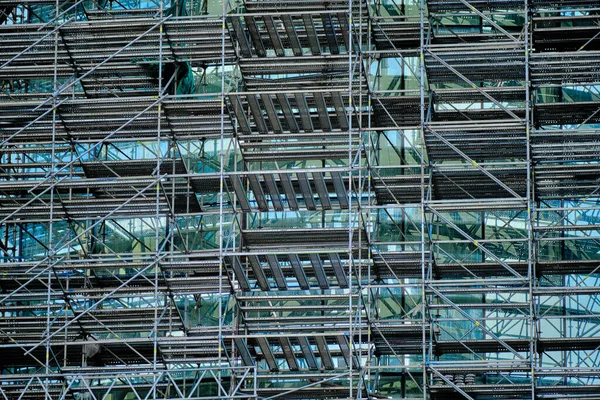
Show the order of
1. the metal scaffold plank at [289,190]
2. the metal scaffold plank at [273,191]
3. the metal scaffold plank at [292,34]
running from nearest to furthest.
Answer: the metal scaffold plank at [289,190]
the metal scaffold plank at [273,191]
the metal scaffold plank at [292,34]

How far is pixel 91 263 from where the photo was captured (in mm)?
36594

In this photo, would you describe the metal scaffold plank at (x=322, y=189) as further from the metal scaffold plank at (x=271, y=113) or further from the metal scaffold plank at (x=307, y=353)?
A: the metal scaffold plank at (x=307, y=353)

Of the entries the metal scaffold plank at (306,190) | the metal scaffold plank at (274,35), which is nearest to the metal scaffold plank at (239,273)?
the metal scaffold plank at (306,190)

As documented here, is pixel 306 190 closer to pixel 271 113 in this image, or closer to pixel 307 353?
pixel 271 113

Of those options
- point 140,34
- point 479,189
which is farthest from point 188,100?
point 479,189

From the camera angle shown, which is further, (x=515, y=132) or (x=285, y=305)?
(x=285, y=305)

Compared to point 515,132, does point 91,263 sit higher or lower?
lower

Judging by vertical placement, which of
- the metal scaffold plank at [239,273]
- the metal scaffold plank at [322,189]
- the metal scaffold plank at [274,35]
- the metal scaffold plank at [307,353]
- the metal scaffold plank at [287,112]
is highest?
the metal scaffold plank at [274,35]

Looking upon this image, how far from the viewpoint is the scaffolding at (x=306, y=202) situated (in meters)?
35.0

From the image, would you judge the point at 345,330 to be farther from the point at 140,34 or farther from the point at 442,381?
the point at 140,34

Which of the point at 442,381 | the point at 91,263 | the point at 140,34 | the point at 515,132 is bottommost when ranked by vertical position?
the point at 442,381

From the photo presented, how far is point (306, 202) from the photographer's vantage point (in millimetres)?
35500

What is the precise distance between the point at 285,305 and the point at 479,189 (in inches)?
A: 191

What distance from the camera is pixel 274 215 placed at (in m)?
38.5
